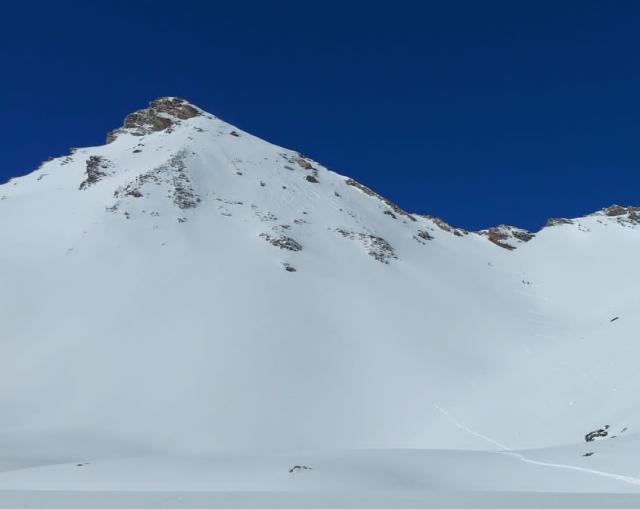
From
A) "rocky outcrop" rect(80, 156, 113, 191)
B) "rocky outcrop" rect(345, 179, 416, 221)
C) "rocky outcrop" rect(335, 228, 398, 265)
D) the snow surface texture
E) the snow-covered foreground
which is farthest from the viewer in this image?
"rocky outcrop" rect(345, 179, 416, 221)

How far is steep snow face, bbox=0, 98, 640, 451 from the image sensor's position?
29.9 meters

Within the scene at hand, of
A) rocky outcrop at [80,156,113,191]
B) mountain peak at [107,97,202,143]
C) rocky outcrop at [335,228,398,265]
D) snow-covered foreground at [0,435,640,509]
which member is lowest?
snow-covered foreground at [0,435,640,509]

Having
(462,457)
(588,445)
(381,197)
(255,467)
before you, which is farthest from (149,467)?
(381,197)

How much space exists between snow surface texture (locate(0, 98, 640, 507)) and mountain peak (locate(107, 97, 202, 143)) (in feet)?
32.7

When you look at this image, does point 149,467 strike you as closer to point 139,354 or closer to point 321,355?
point 139,354

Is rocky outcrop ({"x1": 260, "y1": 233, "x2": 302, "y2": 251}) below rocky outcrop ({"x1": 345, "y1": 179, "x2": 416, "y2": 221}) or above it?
below

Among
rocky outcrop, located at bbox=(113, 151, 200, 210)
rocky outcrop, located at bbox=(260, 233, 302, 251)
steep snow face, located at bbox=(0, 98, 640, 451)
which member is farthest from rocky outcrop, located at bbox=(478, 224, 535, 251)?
rocky outcrop, located at bbox=(113, 151, 200, 210)

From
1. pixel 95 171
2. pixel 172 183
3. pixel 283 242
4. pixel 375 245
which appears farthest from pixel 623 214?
pixel 95 171

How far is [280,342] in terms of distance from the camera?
38.2 meters

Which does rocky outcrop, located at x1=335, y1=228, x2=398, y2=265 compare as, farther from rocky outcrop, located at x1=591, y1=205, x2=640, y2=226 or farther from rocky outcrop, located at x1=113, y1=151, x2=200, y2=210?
rocky outcrop, located at x1=591, y1=205, x2=640, y2=226

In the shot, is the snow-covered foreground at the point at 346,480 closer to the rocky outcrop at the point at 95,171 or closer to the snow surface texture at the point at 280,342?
the snow surface texture at the point at 280,342

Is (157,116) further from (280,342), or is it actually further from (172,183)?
(280,342)

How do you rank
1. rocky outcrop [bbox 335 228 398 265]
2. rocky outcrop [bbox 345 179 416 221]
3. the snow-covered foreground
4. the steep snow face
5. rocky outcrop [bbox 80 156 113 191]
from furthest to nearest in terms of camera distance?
rocky outcrop [bbox 345 179 416 221]
rocky outcrop [bbox 80 156 113 191]
rocky outcrop [bbox 335 228 398 265]
the steep snow face
the snow-covered foreground

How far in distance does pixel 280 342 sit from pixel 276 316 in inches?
130
